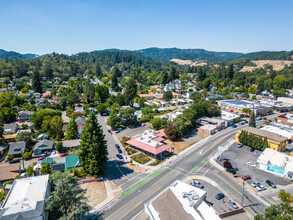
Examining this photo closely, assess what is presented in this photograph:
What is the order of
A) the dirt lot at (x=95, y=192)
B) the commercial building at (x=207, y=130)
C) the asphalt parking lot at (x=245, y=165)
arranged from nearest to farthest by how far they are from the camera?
1. the dirt lot at (x=95, y=192)
2. the asphalt parking lot at (x=245, y=165)
3. the commercial building at (x=207, y=130)

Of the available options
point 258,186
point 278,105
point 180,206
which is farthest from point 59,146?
point 278,105

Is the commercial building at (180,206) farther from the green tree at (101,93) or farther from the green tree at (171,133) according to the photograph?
the green tree at (101,93)

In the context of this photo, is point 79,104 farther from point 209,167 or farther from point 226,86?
point 226,86

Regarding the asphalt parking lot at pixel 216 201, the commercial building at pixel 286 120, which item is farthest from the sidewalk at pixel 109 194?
the commercial building at pixel 286 120

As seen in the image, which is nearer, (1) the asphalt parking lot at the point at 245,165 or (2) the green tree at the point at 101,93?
(1) the asphalt parking lot at the point at 245,165

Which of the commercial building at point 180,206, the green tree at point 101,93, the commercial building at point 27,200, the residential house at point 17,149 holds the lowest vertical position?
the residential house at point 17,149

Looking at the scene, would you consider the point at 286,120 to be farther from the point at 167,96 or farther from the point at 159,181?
the point at 159,181

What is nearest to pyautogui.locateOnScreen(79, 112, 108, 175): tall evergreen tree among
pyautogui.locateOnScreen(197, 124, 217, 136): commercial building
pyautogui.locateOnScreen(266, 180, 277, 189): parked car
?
pyautogui.locateOnScreen(266, 180, 277, 189): parked car
